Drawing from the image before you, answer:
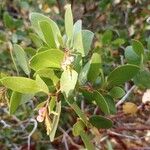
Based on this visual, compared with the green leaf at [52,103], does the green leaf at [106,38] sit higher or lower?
higher

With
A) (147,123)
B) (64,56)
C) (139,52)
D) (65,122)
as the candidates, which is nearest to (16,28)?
(65,122)

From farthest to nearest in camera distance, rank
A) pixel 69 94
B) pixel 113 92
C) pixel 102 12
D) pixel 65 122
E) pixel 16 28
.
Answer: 1. pixel 102 12
2. pixel 65 122
3. pixel 16 28
4. pixel 113 92
5. pixel 69 94

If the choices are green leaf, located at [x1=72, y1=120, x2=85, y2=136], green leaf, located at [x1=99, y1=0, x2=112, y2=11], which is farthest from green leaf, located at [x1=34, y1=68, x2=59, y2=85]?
green leaf, located at [x1=99, y1=0, x2=112, y2=11]

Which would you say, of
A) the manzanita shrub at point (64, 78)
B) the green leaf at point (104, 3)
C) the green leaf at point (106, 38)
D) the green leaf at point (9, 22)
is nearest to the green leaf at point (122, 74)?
the manzanita shrub at point (64, 78)

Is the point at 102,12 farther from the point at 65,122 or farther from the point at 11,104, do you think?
the point at 11,104

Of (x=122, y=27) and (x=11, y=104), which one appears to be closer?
(x=11, y=104)

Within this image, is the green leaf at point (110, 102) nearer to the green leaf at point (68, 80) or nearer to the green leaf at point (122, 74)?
the green leaf at point (122, 74)

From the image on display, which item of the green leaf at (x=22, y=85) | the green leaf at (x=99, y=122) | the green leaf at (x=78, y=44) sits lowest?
the green leaf at (x=99, y=122)
